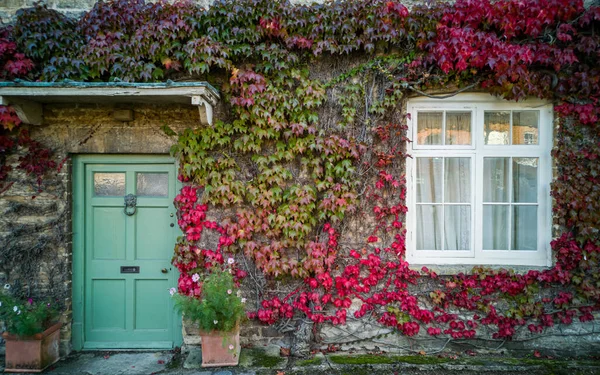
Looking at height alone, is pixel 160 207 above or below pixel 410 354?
above

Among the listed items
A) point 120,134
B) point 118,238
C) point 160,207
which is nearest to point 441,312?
point 160,207

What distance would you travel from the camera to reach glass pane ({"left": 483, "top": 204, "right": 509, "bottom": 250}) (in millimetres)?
4375

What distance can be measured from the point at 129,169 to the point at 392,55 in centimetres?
345

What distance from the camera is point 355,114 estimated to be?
427 centimetres

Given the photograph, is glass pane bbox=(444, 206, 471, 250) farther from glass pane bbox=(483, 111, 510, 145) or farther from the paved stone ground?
the paved stone ground

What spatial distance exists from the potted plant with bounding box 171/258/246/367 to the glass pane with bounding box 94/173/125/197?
1.48m

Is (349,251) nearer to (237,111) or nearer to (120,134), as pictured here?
(237,111)

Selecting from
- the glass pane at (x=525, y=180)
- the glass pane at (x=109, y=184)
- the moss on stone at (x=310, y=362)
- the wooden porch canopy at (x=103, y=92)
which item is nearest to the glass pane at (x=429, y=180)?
the glass pane at (x=525, y=180)

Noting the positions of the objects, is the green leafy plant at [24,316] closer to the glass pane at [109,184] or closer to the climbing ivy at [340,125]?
the glass pane at [109,184]

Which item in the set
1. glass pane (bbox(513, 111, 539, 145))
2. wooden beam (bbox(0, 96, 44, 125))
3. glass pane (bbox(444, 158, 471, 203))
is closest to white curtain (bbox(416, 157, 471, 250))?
glass pane (bbox(444, 158, 471, 203))

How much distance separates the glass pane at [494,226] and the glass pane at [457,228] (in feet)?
0.73

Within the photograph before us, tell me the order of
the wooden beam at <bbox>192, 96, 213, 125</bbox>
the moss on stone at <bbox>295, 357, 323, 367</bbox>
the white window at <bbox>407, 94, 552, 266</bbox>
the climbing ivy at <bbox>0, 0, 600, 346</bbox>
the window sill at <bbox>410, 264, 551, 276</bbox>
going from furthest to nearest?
the white window at <bbox>407, 94, 552, 266</bbox>
the window sill at <bbox>410, 264, 551, 276</bbox>
the climbing ivy at <bbox>0, 0, 600, 346</bbox>
the moss on stone at <bbox>295, 357, 323, 367</bbox>
the wooden beam at <bbox>192, 96, 213, 125</bbox>

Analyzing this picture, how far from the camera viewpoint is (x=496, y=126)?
437 cm

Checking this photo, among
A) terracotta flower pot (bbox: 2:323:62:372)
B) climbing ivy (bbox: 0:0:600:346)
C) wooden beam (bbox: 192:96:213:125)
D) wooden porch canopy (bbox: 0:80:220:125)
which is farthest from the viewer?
climbing ivy (bbox: 0:0:600:346)
